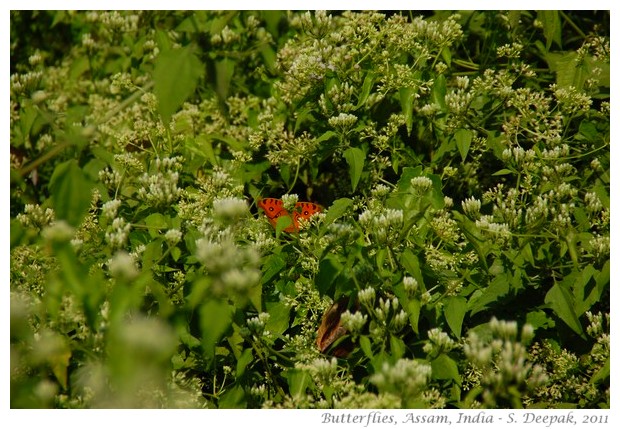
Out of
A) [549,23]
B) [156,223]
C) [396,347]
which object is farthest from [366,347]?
[549,23]

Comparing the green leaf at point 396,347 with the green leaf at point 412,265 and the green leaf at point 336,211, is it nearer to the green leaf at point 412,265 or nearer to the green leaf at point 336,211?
the green leaf at point 412,265

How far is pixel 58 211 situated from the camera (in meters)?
1.99

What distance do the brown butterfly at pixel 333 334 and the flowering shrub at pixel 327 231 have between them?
10 millimetres

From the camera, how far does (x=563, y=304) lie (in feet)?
9.68

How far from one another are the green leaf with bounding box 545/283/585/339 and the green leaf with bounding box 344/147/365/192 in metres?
1.05

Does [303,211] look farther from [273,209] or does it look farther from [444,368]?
[444,368]

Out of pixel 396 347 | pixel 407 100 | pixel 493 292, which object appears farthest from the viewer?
pixel 407 100

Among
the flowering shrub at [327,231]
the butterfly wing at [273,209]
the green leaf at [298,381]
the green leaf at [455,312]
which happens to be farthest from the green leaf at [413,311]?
the butterfly wing at [273,209]

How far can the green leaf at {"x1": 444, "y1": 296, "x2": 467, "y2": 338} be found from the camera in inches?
115

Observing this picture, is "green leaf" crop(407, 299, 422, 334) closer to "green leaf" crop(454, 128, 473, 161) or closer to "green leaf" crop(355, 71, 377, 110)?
"green leaf" crop(454, 128, 473, 161)

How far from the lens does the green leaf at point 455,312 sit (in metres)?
2.92

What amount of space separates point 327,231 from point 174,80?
1.43 metres

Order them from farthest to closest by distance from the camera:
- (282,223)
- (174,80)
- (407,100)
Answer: (407,100)
(282,223)
(174,80)
